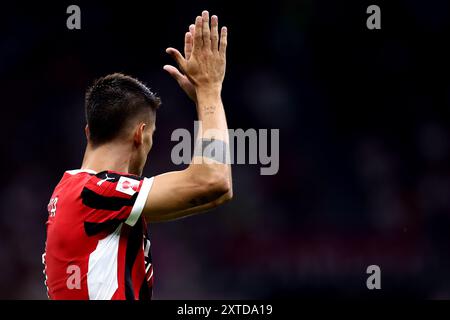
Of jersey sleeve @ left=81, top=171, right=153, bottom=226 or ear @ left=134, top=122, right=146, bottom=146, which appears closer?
jersey sleeve @ left=81, top=171, right=153, bottom=226

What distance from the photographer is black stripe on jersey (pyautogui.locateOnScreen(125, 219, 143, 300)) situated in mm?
3223

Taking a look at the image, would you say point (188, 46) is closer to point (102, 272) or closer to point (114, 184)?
point (114, 184)

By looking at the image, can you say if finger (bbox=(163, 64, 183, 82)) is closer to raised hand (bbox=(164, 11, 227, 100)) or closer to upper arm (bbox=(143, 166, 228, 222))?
raised hand (bbox=(164, 11, 227, 100))

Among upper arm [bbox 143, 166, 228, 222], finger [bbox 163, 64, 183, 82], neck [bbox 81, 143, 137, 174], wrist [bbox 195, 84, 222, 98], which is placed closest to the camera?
upper arm [bbox 143, 166, 228, 222]

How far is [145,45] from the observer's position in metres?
10.7

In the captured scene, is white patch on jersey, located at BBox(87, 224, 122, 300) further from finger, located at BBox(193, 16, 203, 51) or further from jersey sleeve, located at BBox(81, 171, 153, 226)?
finger, located at BBox(193, 16, 203, 51)

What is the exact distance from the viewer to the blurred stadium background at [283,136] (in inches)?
381

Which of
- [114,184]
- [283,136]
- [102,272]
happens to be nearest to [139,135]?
[114,184]

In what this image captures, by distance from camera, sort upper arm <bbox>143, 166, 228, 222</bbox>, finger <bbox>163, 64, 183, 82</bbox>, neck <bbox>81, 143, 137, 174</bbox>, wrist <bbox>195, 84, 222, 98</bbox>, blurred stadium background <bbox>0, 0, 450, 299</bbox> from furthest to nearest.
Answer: blurred stadium background <bbox>0, 0, 450, 299</bbox>, finger <bbox>163, 64, 183, 82</bbox>, neck <bbox>81, 143, 137, 174</bbox>, wrist <bbox>195, 84, 222, 98</bbox>, upper arm <bbox>143, 166, 228, 222</bbox>

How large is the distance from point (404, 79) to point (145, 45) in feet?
13.1

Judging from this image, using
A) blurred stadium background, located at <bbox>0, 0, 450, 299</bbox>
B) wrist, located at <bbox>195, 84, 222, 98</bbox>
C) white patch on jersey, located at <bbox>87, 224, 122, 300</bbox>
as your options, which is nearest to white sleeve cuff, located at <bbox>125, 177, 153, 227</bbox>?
white patch on jersey, located at <bbox>87, 224, 122, 300</bbox>

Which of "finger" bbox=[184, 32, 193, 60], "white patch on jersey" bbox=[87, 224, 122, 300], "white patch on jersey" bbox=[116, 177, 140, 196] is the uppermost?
"finger" bbox=[184, 32, 193, 60]

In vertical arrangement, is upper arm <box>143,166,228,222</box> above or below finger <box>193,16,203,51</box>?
below

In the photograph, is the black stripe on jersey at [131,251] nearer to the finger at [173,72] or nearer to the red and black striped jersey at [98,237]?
the red and black striped jersey at [98,237]
